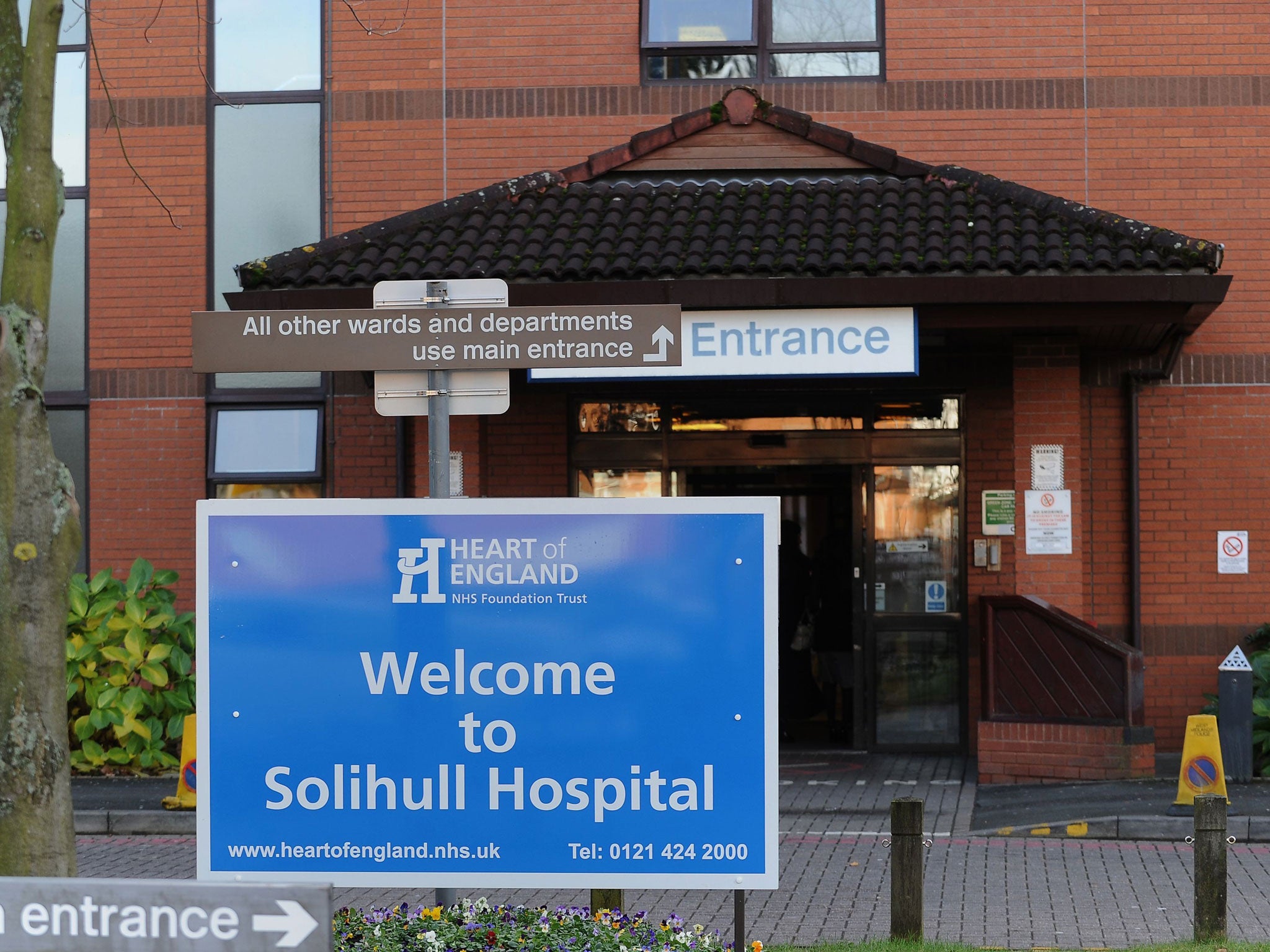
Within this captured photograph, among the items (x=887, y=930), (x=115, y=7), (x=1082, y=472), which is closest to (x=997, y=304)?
(x=1082, y=472)

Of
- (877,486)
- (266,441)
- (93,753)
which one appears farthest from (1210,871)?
(266,441)

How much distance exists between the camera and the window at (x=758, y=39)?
13.1m

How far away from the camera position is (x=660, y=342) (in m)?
4.61

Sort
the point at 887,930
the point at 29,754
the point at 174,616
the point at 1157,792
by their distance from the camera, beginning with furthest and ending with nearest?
1. the point at 174,616
2. the point at 1157,792
3. the point at 887,930
4. the point at 29,754

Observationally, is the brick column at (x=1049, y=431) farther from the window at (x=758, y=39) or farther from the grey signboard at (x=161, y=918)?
the grey signboard at (x=161, y=918)

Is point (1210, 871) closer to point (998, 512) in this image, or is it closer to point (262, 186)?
point (998, 512)

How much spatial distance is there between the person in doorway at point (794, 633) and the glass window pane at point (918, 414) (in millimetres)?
1671

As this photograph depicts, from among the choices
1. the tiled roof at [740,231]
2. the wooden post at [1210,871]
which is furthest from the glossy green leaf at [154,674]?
Result: the wooden post at [1210,871]

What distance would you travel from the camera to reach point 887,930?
7211mm

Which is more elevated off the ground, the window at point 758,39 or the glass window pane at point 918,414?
the window at point 758,39

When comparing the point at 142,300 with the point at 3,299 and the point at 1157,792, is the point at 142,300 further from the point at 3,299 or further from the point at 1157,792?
the point at 1157,792

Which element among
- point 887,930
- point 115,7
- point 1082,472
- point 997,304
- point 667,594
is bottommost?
point 887,930

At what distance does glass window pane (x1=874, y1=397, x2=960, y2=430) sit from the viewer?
12.7m

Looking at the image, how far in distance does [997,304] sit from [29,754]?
7.52 meters
